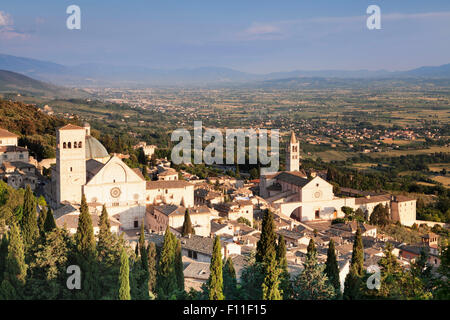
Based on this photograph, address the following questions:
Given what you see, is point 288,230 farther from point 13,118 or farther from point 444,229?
point 13,118

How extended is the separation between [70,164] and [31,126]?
26.5 metres

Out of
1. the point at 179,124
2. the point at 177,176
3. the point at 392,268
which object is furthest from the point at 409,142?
the point at 392,268

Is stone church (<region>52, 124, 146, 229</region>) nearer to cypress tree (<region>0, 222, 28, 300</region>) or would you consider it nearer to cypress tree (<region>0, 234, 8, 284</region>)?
cypress tree (<region>0, 234, 8, 284</region>)

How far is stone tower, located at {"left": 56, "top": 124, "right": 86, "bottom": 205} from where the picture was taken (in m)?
35.8

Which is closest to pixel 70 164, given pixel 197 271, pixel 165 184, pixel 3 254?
pixel 165 184

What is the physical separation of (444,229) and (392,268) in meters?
34.0

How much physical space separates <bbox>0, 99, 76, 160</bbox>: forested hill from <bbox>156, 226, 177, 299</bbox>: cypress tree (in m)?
33.2

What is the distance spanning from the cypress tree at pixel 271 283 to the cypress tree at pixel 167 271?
3731 millimetres

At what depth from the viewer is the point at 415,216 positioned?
174 feet

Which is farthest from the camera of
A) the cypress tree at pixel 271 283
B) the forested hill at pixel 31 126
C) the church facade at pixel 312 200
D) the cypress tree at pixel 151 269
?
the forested hill at pixel 31 126

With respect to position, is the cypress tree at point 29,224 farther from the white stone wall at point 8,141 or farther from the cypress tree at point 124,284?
the white stone wall at point 8,141

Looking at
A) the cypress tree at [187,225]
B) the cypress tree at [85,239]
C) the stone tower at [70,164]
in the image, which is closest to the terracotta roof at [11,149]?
the stone tower at [70,164]

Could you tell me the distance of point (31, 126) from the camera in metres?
59.8

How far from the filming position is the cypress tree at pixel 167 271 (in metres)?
19.5
